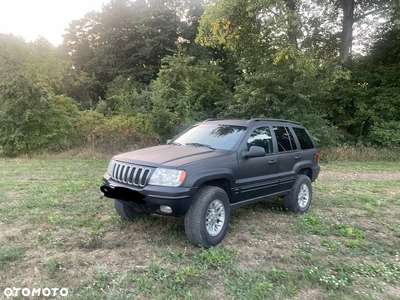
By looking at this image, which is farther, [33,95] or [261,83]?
[261,83]

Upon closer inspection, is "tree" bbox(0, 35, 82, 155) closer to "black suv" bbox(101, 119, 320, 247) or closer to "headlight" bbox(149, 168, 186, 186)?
"black suv" bbox(101, 119, 320, 247)

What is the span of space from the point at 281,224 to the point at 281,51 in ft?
28.0

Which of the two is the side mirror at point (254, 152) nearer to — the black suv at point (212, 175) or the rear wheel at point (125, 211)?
the black suv at point (212, 175)

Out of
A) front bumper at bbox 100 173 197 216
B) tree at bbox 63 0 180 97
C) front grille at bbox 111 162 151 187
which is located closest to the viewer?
front bumper at bbox 100 173 197 216

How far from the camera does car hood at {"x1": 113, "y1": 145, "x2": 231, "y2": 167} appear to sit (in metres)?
3.77

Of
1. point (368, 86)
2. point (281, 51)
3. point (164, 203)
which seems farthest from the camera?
point (368, 86)

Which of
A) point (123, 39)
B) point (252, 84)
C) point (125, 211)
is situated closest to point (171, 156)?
point (125, 211)

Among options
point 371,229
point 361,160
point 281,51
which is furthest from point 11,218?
point 361,160

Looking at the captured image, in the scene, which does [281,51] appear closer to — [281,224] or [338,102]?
[338,102]

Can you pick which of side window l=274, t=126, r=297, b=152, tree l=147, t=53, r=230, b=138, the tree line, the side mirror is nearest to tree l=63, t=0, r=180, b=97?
the tree line

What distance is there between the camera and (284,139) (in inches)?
211

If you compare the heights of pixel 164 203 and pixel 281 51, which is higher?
pixel 281 51

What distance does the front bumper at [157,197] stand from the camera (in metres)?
3.52

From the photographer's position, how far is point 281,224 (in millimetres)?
4828
